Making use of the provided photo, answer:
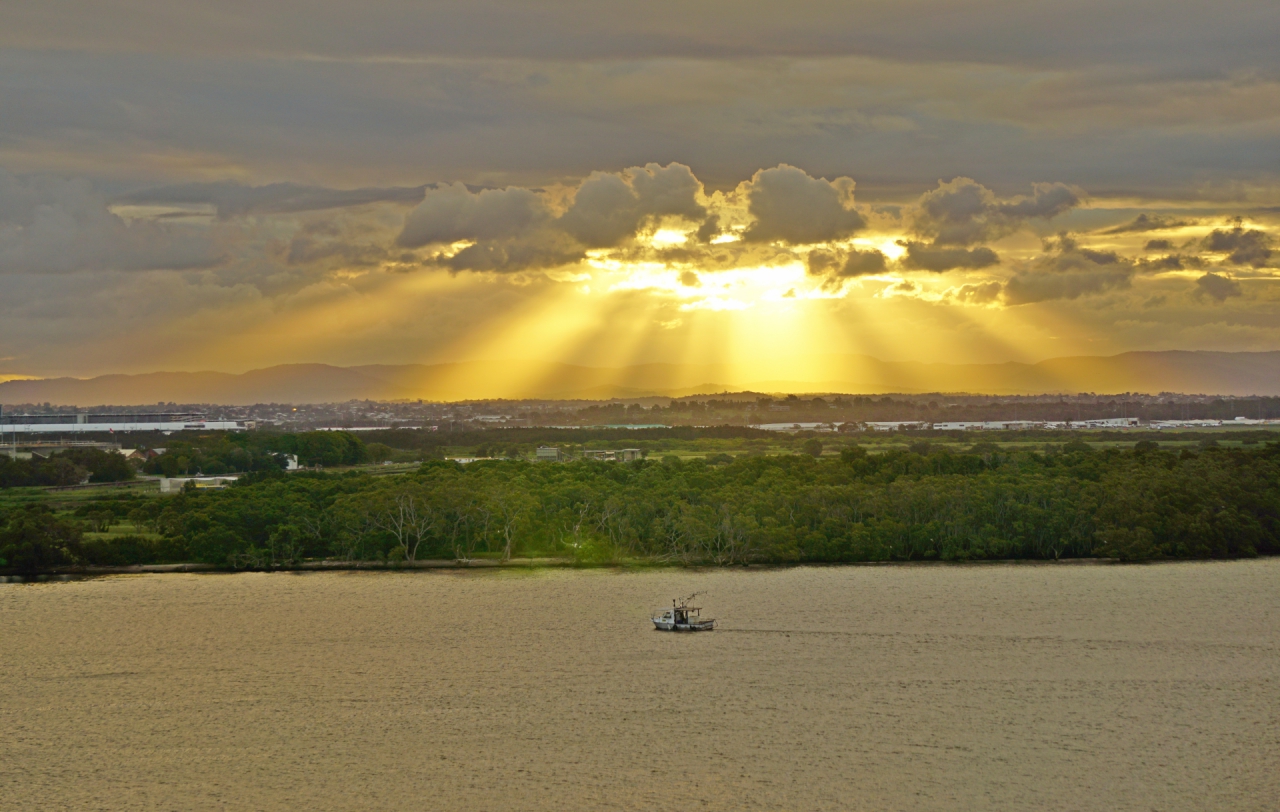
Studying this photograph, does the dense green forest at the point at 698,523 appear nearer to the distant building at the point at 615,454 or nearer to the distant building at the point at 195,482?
the distant building at the point at 195,482

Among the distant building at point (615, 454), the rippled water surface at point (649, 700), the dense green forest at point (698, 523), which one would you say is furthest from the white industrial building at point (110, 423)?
the rippled water surface at point (649, 700)

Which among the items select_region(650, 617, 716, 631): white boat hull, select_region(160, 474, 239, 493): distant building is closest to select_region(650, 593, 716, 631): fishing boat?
select_region(650, 617, 716, 631): white boat hull

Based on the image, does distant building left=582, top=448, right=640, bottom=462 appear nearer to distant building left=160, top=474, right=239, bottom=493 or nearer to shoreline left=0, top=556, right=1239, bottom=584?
distant building left=160, top=474, right=239, bottom=493

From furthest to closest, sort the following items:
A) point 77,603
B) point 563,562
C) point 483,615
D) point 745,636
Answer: point 563,562, point 77,603, point 483,615, point 745,636

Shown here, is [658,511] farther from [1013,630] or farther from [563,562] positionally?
[1013,630]

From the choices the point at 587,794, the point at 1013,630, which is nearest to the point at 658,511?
the point at 1013,630

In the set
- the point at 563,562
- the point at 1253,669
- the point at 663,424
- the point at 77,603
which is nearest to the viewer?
the point at 1253,669
